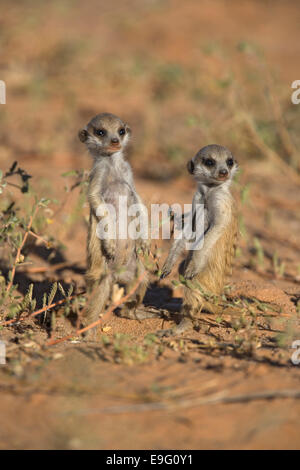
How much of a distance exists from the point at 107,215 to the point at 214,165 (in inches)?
35.0

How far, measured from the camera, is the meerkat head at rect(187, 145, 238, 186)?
4059 mm

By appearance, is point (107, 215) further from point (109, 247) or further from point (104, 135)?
point (104, 135)

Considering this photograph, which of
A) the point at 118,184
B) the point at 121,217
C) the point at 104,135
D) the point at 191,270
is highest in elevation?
the point at 104,135

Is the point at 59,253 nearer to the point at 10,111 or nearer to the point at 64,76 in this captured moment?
the point at 10,111

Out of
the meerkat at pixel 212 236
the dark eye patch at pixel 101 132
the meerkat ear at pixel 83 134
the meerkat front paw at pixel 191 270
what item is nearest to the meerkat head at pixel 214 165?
the meerkat at pixel 212 236

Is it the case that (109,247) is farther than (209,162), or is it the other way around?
(209,162)

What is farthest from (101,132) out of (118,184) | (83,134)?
(118,184)

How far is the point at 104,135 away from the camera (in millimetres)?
4352

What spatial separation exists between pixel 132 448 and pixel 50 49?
10.8 metres

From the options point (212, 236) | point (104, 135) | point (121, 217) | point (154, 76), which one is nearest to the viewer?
point (212, 236)

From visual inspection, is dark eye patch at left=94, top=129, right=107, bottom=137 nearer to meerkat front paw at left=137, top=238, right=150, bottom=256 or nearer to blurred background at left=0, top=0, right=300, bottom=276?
blurred background at left=0, top=0, right=300, bottom=276

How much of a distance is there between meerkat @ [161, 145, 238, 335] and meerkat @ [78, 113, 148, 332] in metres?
0.40

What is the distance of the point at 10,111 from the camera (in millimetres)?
10023

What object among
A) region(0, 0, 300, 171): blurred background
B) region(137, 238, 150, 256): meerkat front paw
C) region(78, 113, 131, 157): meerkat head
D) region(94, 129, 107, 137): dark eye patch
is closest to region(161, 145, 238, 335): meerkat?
region(137, 238, 150, 256): meerkat front paw
